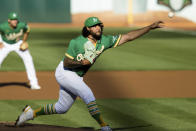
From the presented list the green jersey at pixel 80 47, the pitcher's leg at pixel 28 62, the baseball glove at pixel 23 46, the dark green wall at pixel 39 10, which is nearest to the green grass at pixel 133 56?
the pitcher's leg at pixel 28 62

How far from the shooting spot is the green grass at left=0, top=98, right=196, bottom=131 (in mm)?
8125

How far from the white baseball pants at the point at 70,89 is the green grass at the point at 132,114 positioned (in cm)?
107

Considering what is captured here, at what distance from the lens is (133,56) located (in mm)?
19531

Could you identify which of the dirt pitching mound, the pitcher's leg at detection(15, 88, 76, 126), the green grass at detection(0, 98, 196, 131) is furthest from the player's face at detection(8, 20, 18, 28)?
the pitcher's leg at detection(15, 88, 76, 126)

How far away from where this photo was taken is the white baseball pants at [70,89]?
6844mm

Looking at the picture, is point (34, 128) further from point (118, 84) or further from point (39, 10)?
point (39, 10)

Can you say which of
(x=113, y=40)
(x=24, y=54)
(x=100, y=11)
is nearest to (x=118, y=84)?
(x=24, y=54)

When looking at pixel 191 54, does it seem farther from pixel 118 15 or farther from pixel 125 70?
pixel 118 15

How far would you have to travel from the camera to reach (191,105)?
999 centimetres

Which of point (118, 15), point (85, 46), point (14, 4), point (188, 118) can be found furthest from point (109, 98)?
point (118, 15)

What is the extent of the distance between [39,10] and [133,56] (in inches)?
877

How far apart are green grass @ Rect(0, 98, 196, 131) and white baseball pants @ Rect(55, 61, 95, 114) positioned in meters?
1.07

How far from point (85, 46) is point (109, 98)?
13.7ft

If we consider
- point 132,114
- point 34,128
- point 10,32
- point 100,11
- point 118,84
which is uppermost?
point 10,32
